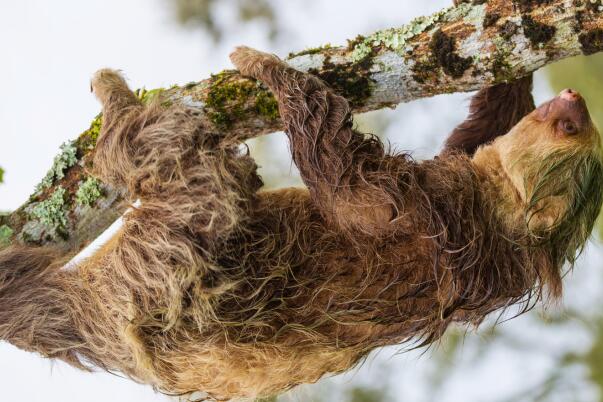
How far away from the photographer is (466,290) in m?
4.57

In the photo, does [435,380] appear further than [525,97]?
Yes

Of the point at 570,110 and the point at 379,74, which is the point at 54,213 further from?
the point at 570,110

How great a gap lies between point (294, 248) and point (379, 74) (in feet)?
4.29

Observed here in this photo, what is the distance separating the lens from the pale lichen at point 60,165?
5062 mm

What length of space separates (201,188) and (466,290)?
186cm

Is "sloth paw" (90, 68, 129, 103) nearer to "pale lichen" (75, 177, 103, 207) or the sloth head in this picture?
"pale lichen" (75, 177, 103, 207)

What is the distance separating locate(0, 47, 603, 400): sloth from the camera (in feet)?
14.7

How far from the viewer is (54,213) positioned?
Answer: 5.00 metres

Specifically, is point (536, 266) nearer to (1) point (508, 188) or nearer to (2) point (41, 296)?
(1) point (508, 188)

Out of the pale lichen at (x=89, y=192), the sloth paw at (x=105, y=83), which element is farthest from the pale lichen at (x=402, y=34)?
the pale lichen at (x=89, y=192)

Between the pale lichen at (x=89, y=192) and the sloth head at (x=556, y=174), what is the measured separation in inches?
113

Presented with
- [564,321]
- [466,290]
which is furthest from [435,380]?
[466,290]

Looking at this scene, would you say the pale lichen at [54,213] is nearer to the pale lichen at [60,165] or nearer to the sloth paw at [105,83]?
the pale lichen at [60,165]

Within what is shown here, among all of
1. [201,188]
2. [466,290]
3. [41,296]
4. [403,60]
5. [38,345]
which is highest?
[403,60]
